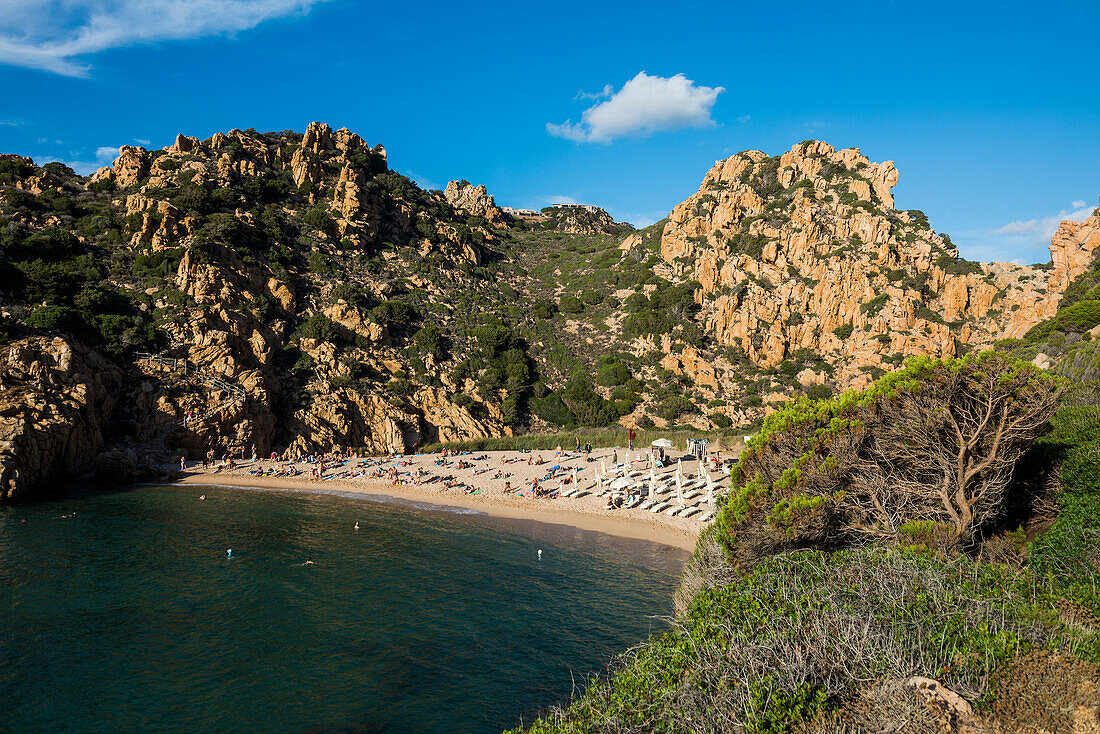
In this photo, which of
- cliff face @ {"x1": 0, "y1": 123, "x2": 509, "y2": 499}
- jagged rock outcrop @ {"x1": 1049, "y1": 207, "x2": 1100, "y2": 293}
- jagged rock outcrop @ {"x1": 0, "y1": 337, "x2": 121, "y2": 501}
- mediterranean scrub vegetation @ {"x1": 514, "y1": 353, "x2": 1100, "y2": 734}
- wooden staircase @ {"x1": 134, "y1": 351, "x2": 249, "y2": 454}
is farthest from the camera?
jagged rock outcrop @ {"x1": 1049, "y1": 207, "x2": 1100, "y2": 293}

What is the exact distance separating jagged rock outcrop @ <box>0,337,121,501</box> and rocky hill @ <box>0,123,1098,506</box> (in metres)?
0.14

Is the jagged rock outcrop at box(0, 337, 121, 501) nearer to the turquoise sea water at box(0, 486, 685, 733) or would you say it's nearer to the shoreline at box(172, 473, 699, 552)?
the turquoise sea water at box(0, 486, 685, 733)

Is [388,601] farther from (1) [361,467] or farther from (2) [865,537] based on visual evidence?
(1) [361,467]

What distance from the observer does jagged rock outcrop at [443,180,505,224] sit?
317 ft

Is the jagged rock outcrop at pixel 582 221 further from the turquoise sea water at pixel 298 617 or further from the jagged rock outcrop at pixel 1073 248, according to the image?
the turquoise sea water at pixel 298 617

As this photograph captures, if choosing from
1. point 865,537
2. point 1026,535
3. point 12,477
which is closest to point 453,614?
point 865,537

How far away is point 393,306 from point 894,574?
51384 mm

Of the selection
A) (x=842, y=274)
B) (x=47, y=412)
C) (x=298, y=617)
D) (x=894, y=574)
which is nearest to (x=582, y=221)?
(x=842, y=274)

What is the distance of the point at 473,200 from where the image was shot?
9894cm

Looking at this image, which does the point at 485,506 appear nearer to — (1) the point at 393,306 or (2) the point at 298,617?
(2) the point at 298,617

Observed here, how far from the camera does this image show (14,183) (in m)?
47.7

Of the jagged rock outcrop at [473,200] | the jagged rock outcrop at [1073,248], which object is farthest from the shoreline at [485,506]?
the jagged rock outcrop at [473,200]

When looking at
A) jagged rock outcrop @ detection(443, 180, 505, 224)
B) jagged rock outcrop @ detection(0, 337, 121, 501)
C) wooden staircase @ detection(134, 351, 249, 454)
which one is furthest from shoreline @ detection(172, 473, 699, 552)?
jagged rock outcrop @ detection(443, 180, 505, 224)

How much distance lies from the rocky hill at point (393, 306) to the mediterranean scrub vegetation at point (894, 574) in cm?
3470
